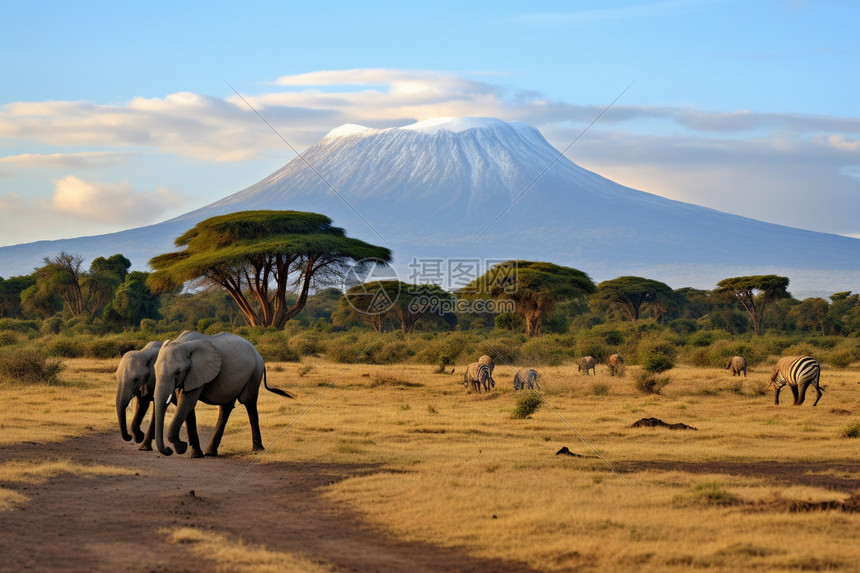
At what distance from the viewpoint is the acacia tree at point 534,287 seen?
47.0 m

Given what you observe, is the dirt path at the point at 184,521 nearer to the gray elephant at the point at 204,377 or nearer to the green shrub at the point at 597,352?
the gray elephant at the point at 204,377

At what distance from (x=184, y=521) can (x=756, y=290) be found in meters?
57.7

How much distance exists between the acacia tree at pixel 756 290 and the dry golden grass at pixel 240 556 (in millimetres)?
54173

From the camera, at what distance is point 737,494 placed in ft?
28.9

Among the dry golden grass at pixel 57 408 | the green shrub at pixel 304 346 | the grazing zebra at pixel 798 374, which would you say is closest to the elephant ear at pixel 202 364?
the dry golden grass at pixel 57 408

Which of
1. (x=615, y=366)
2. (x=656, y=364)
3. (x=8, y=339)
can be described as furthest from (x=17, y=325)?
(x=656, y=364)

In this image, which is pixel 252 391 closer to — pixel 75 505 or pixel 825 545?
pixel 75 505

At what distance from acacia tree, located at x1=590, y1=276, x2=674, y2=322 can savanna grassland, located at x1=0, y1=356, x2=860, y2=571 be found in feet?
136

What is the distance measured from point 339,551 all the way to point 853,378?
23389mm

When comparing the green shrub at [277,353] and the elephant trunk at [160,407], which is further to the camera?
the green shrub at [277,353]

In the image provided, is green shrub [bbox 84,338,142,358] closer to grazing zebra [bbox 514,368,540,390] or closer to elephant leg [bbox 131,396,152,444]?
grazing zebra [bbox 514,368,540,390]

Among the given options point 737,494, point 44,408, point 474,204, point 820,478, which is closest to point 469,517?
point 737,494

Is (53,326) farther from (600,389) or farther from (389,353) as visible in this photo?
(600,389)

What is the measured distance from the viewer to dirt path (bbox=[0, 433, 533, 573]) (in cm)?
649
